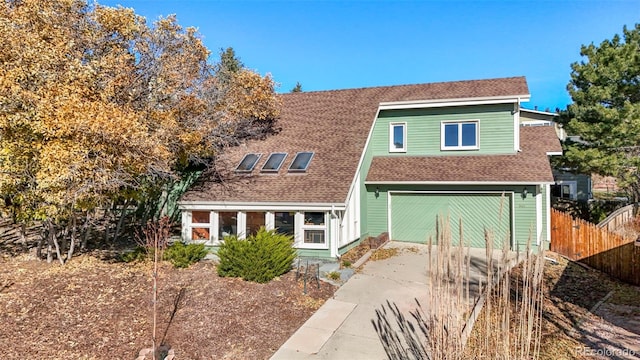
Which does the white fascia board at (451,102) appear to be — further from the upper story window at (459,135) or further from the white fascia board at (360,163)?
the upper story window at (459,135)

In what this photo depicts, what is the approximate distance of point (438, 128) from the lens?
1557 cm

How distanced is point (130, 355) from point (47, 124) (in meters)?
5.46

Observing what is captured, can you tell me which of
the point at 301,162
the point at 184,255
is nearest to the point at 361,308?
the point at 184,255

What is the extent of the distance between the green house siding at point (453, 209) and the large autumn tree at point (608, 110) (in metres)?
7.33

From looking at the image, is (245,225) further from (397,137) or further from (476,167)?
(476,167)

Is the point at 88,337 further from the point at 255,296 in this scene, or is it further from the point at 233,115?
the point at 233,115

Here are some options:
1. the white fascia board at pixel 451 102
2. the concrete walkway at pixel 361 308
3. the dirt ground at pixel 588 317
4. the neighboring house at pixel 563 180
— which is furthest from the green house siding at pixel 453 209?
the neighboring house at pixel 563 180

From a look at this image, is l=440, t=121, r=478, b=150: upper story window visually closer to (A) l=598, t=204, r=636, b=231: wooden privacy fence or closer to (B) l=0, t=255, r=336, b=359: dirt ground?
(A) l=598, t=204, r=636, b=231: wooden privacy fence

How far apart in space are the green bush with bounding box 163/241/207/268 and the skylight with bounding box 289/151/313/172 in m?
4.58

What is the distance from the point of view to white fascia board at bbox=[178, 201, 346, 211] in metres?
11.9

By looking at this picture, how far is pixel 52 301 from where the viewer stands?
784cm

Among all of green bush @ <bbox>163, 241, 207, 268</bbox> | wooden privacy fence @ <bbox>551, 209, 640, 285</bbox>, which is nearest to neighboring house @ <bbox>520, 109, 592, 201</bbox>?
wooden privacy fence @ <bbox>551, 209, 640, 285</bbox>

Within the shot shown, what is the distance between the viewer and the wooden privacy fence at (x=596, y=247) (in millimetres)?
9966

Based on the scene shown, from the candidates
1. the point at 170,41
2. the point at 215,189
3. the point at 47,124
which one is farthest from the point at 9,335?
the point at 170,41
